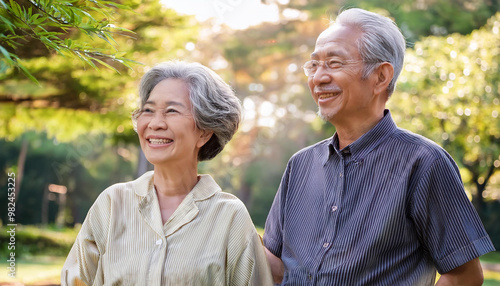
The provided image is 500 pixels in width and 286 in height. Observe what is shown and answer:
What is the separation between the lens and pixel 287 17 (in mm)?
15703

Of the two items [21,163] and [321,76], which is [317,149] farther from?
[21,163]

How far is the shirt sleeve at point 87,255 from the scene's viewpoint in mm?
2023

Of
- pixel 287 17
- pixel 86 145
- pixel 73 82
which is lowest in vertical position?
pixel 86 145

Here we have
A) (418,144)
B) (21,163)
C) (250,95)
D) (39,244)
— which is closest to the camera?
(418,144)

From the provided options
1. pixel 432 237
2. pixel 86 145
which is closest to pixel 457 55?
pixel 432 237

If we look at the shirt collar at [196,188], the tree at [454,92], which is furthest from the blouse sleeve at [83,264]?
the tree at [454,92]

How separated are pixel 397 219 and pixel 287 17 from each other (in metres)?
14.3

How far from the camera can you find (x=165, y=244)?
1.99m

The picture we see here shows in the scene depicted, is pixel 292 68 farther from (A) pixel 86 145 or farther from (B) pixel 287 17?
(A) pixel 86 145

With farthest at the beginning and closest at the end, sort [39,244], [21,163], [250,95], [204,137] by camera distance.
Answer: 1. [250,95]
2. [21,163]
3. [39,244]
4. [204,137]

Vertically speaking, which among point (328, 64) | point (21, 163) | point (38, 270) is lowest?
point (38, 270)

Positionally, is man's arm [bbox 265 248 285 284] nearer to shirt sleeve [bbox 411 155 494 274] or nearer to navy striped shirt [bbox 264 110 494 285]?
navy striped shirt [bbox 264 110 494 285]

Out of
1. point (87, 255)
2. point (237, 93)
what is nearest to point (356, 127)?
point (87, 255)

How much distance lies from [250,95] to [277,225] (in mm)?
15600
